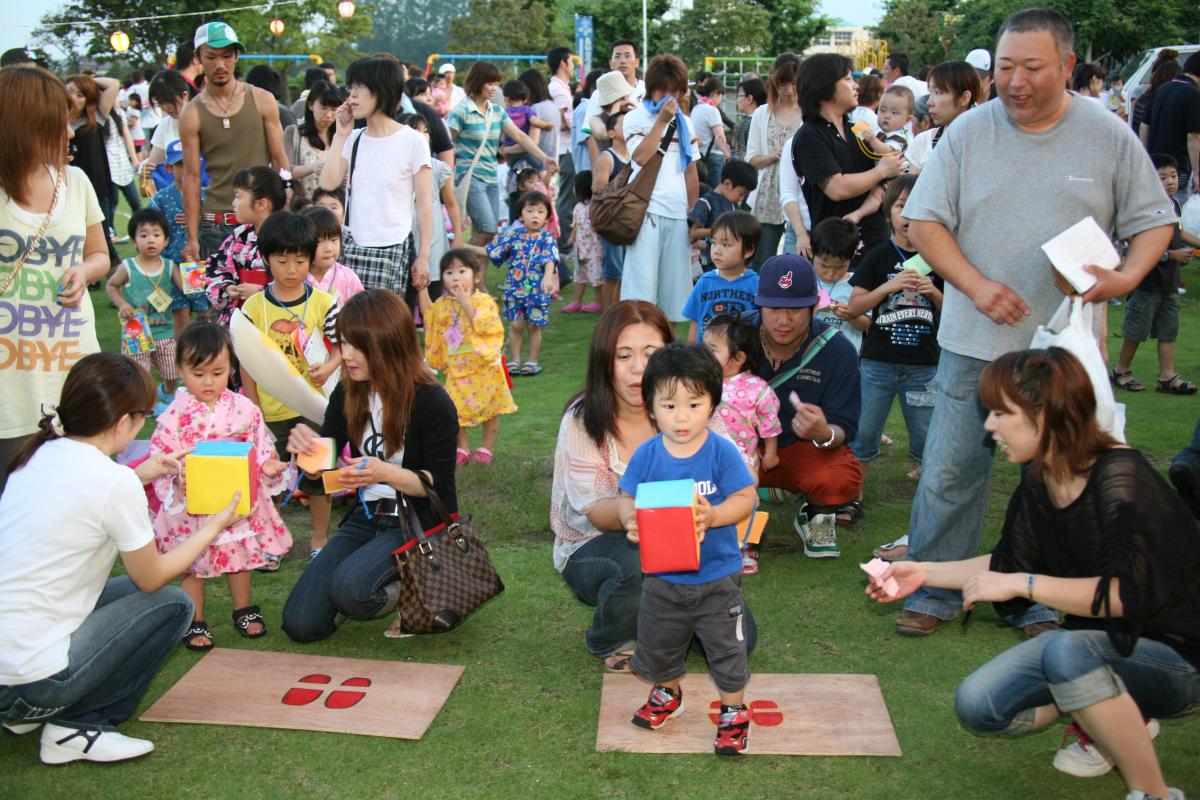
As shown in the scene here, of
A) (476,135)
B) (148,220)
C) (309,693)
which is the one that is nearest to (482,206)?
(476,135)

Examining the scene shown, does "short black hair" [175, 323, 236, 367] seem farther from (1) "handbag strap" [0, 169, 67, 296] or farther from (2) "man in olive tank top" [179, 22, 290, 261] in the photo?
(2) "man in olive tank top" [179, 22, 290, 261]

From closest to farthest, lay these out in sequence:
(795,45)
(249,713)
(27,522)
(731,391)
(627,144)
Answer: (27,522) < (249,713) < (731,391) < (627,144) < (795,45)

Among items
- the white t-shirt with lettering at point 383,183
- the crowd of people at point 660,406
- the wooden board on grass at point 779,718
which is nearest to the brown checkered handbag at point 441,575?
the crowd of people at point 660,406

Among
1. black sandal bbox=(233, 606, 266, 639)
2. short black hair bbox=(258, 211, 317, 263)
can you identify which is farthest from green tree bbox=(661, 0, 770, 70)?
black sandal bbox=(233, 606, 266, 639)

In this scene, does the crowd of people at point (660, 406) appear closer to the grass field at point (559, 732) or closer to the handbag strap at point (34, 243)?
the handbag strap at point (34, 243)

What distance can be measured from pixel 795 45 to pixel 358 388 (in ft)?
144

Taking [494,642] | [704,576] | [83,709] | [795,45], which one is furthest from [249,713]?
[795,45]

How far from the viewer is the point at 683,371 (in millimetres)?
3230

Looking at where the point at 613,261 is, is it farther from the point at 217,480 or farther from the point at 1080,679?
the point at 1080,679

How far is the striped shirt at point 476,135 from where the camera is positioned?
10.1 m

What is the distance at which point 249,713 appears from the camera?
148 inches

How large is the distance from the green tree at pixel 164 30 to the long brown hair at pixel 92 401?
158 ft

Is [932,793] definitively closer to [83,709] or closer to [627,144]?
[83,709]

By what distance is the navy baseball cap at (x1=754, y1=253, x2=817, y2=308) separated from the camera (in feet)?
16.0
